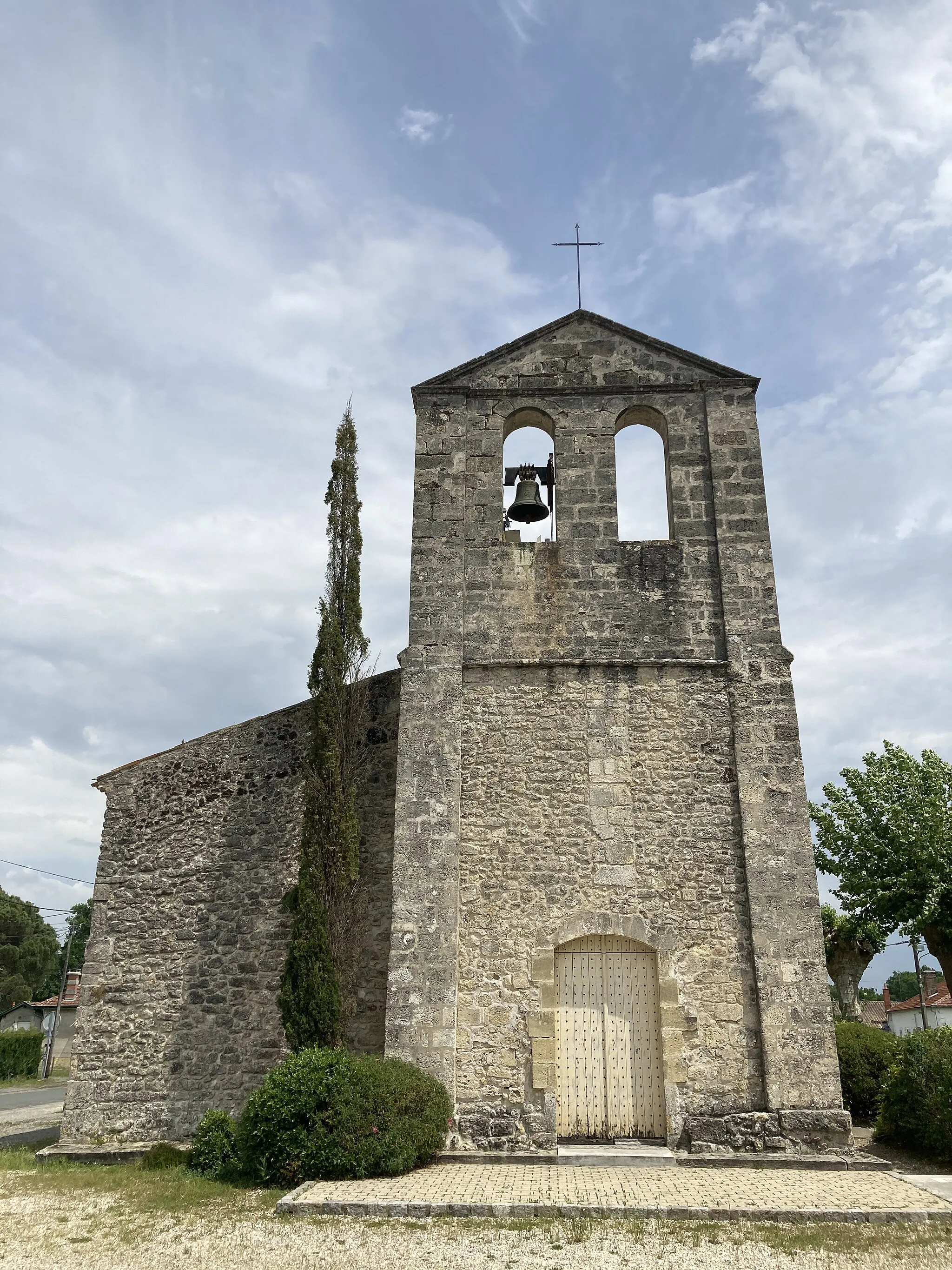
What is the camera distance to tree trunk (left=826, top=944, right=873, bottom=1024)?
17.7 meters

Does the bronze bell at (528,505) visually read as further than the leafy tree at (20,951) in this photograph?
No

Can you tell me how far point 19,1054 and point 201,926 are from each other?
81.3 ft

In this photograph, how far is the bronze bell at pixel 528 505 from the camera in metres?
11.5

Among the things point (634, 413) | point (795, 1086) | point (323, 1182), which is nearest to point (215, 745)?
point (323, 1182)

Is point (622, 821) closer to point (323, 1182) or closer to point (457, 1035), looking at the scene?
point (457, 1035)

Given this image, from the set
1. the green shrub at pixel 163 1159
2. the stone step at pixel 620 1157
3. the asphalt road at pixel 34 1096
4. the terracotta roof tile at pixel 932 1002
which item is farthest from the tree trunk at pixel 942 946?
the terracotta roof tile at pixel 932 1002

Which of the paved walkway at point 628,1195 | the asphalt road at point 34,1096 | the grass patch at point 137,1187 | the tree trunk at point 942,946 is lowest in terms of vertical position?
the asphalt road at point 34,1096

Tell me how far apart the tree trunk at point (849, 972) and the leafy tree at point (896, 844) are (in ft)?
4.90

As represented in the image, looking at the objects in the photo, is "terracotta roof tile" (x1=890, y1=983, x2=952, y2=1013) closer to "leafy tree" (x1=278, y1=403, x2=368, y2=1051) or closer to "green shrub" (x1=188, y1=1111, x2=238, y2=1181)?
"leafy tree" (x1=278, y1=403, x2=368, y2=1051)

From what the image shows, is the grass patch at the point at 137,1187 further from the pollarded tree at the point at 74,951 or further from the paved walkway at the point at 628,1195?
the pollarded tree at the point at 74,951

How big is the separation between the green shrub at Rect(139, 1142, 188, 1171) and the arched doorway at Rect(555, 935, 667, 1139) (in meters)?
3.87

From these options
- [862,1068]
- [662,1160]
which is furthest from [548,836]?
[862,1068]

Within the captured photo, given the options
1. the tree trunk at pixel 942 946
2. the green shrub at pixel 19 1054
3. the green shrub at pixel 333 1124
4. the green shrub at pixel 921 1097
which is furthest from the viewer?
the green shrub at pixel 19 1054

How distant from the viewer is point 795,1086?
9.05 m
